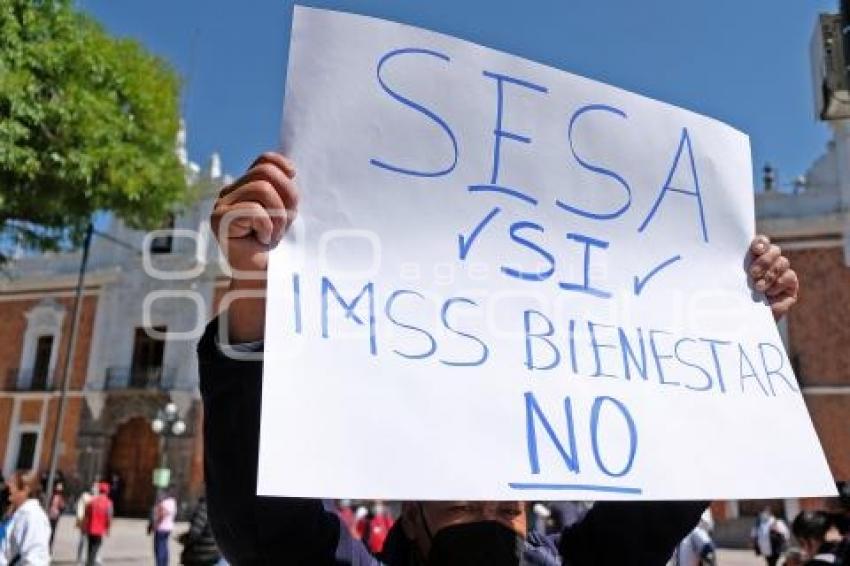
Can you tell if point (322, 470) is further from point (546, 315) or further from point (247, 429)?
point (546, 315)

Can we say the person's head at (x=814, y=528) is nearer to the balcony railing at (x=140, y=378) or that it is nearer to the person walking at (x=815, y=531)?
the person walking at (x=815, y=531)

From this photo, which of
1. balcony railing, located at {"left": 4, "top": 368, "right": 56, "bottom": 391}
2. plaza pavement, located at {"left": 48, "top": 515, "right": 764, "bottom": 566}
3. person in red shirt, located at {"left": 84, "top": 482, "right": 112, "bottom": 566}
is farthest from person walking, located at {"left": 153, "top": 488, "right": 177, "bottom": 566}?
balcony railing, located at {"left": 4, "top": 368, "right": 56, "bottom": 391}

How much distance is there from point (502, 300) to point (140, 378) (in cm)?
2539

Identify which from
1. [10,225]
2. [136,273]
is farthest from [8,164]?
[136,273]

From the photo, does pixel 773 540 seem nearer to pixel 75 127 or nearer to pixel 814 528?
pixel 814 528

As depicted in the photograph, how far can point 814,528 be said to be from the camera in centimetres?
413

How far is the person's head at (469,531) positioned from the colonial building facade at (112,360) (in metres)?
23.0

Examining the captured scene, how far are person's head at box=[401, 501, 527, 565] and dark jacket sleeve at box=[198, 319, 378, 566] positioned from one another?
0.22 m

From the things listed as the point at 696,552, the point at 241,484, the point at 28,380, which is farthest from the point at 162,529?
the point at 28,380

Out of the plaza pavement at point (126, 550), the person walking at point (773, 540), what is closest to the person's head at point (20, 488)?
the plaza pavement at point (126, 550)

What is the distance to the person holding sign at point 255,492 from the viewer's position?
4.00 feet

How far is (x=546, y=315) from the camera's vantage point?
153 cm

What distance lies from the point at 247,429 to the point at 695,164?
1.15 meters

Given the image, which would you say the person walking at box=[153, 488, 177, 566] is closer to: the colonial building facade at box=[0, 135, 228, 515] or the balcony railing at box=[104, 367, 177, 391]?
the colonial building facade at box=[0, 135, 228, 515]
